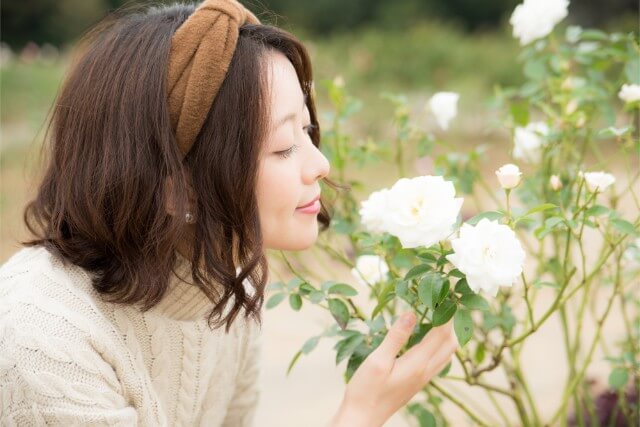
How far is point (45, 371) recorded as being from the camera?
119cm

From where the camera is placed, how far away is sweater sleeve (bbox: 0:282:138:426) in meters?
1.19

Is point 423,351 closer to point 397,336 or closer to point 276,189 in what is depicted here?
point 397,336

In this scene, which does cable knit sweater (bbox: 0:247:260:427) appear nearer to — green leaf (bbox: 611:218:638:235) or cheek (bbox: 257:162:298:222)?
cheek (bbox: 257:162:298:222)

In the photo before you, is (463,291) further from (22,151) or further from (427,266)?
(22,151)

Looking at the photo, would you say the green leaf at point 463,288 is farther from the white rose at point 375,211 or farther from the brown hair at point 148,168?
the brown hair at point 148,168

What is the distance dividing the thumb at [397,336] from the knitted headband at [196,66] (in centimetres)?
41

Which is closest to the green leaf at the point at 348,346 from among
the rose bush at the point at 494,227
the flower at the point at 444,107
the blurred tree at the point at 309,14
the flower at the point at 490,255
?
the rose bush at the point at 494,227

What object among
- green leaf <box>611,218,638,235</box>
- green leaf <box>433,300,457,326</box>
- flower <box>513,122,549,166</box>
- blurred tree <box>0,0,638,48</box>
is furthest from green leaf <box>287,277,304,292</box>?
blurred tree <box>0,0,638,48</box>

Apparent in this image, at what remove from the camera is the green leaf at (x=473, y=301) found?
1141 mm

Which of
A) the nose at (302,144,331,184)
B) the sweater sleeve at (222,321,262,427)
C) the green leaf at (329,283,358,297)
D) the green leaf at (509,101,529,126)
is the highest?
the green leaf at (509,101,529,126)

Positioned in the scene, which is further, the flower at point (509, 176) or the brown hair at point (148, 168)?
the brown hair at point (148, 168)

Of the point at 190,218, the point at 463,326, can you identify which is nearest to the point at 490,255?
the point at 463,326

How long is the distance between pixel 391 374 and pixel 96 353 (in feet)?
1.46

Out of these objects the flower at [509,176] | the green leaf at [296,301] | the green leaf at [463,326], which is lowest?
the green leaf at [296,301]
